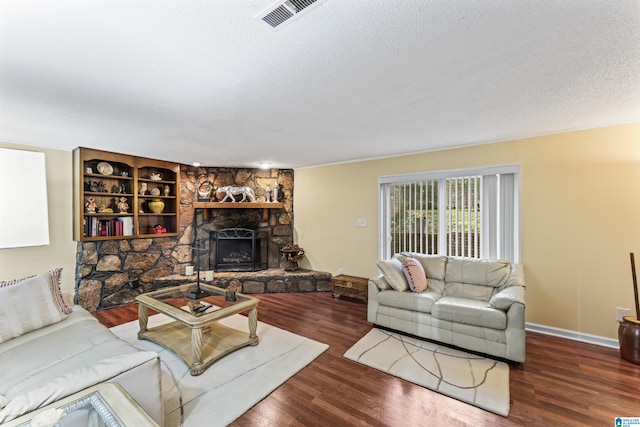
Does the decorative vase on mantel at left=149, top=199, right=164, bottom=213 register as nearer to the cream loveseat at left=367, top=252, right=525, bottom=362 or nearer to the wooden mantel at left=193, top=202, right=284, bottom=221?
the wooden mantel at left=193, top=202, right=284, bottom=221

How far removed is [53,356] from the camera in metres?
1.69

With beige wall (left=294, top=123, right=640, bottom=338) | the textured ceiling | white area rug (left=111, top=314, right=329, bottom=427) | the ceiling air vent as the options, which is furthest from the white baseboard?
the ceiling air vent

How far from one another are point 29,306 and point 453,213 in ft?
15.1

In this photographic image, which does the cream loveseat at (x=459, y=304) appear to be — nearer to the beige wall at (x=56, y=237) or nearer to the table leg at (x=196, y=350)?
the table leg at (x=196, y=350)

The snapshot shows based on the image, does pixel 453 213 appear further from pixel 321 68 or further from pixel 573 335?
pixel 321 68

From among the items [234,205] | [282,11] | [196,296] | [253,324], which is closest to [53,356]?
[196,296]

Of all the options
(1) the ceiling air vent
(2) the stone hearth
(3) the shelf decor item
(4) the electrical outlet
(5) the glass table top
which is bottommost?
(2) the stone hearth

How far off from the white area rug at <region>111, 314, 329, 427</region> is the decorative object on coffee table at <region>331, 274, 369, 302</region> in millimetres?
1395

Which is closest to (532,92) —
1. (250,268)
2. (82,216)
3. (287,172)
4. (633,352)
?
(633,352)

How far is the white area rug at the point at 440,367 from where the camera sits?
200 cm

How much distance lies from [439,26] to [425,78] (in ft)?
1.74

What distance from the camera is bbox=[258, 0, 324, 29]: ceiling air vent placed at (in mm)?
1131

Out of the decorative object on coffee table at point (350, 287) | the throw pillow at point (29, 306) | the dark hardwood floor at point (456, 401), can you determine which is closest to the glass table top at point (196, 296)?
the throw pillow at point (29, 306)

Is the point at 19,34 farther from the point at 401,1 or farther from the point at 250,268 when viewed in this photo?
the point at 250,268
